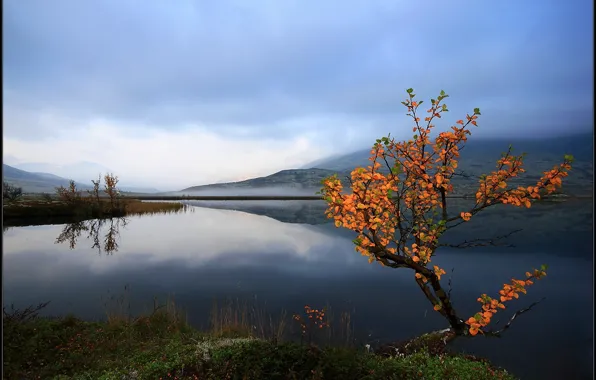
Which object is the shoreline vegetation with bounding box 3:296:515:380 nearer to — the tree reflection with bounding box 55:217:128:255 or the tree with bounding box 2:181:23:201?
the tree reflection with bounding box 55:217:128:255

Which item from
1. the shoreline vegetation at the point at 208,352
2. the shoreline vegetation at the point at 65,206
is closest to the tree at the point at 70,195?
the shoreline vegetation at the point at 65,206

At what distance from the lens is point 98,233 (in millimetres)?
39781

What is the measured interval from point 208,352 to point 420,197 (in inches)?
290

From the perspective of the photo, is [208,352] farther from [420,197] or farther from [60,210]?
[60,210]

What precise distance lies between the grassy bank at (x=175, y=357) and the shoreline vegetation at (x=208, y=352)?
1.0 inches

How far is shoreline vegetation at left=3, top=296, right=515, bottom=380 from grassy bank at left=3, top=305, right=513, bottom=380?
25mm

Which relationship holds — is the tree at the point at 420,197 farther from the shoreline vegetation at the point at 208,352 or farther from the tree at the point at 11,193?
the tree at the point at 11,193

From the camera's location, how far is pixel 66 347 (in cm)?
1121

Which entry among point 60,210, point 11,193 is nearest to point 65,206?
point 60,210

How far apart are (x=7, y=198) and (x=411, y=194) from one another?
6364 cm

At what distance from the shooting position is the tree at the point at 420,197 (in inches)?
273

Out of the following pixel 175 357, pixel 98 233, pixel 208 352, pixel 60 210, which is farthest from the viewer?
pixel 60 210

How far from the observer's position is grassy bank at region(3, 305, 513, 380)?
7.30 m

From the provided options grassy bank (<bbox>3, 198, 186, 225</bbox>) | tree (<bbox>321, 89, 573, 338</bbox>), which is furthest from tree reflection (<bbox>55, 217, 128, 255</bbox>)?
tree (<bbox>321, 89, 573, 338</bbox>)
